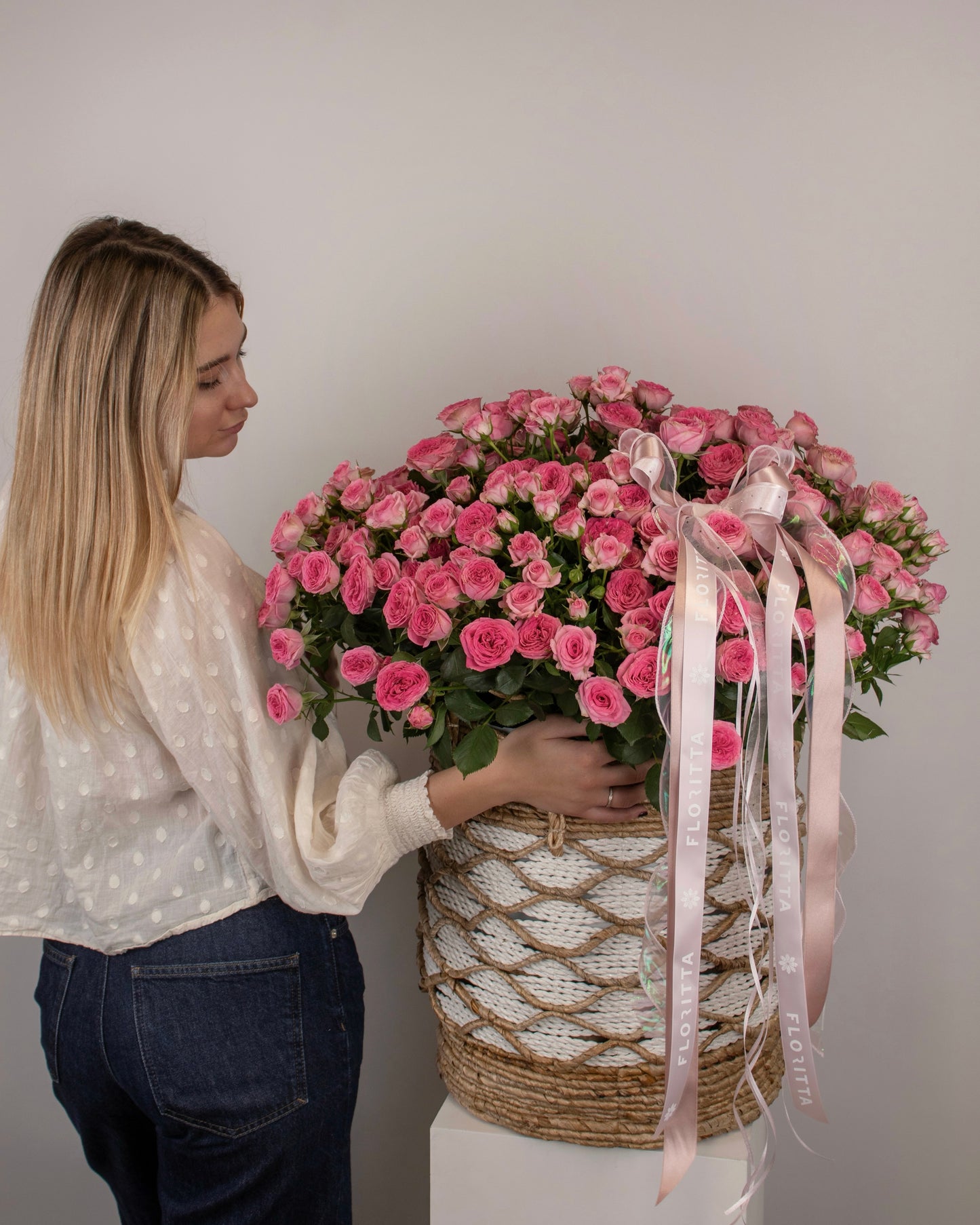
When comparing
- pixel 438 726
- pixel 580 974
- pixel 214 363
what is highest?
pixel 214 363

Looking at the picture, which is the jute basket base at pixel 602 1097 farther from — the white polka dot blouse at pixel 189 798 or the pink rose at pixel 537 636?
the pink rose at pixel 537 636

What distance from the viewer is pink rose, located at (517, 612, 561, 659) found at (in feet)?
2.75

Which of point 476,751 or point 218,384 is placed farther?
point 218,384

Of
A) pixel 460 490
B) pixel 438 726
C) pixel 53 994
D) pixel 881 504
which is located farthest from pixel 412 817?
pixel 881 504

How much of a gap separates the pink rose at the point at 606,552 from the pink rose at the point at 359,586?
0.20m

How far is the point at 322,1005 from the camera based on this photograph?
1031 millimetres

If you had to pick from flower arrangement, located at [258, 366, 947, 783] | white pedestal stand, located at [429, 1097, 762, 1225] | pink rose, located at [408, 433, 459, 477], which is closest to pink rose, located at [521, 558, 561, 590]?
flower arrangement, located at [258, 366, 947, 783]

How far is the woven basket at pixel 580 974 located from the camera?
949 millimetres

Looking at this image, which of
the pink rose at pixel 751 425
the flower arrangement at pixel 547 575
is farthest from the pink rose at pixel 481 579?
the pink rose at pixel 751 425

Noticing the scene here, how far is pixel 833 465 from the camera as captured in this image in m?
1.01

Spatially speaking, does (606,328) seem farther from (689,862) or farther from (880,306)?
(689,862)

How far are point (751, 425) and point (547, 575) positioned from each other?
30 cm

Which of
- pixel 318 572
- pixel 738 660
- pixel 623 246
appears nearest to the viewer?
pixel 738 660

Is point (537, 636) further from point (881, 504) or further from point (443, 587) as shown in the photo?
point (881, 504)
